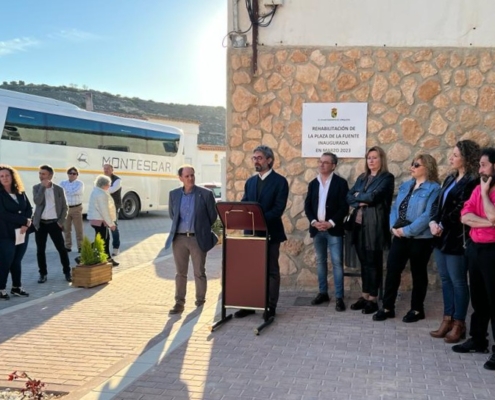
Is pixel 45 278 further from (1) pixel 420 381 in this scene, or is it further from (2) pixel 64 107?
(2) pixel 64 107

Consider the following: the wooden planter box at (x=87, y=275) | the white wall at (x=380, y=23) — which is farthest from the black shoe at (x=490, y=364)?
the wooden planter box at (x=87, y=275)

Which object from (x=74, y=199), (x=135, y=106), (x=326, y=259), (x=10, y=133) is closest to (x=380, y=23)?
A: (x=326, y=259)

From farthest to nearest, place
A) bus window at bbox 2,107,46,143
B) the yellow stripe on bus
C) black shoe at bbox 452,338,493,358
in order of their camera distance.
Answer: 1. the yellow stripe on bus
2. bus window at bbox 2,107,46,143
3. black shoe at bbox 452,338,493,358

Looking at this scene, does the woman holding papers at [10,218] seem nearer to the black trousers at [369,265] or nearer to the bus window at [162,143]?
the black trousers at [369,265]

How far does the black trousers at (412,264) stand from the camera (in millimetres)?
5637

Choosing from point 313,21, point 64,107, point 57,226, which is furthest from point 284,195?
point 64,107

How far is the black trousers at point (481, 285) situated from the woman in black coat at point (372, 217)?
1.44 meters

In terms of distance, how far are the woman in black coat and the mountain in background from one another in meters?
38.8

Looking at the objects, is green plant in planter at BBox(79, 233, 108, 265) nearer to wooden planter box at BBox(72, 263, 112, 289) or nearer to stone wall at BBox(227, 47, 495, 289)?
wooden planter box at BBox(72, 263, 112, 289)

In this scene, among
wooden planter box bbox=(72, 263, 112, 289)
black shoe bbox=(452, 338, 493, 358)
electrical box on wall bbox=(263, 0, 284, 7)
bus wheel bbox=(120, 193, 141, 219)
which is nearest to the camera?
black shoe bbox=(452, 338, 493, 358)

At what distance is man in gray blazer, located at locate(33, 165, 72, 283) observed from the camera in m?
8.51

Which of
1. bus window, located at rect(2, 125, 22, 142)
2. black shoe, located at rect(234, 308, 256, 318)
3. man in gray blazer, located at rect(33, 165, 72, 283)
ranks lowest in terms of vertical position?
black shoe, located at rect(234, 308, 256, 318)

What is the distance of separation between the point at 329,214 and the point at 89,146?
15.0 meters

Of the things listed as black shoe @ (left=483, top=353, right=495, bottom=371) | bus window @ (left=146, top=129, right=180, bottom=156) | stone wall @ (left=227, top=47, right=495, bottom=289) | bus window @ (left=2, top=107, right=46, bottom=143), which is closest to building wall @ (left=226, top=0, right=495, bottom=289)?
stone wall @ (left=227, top=47, right=495, bottom=289)
